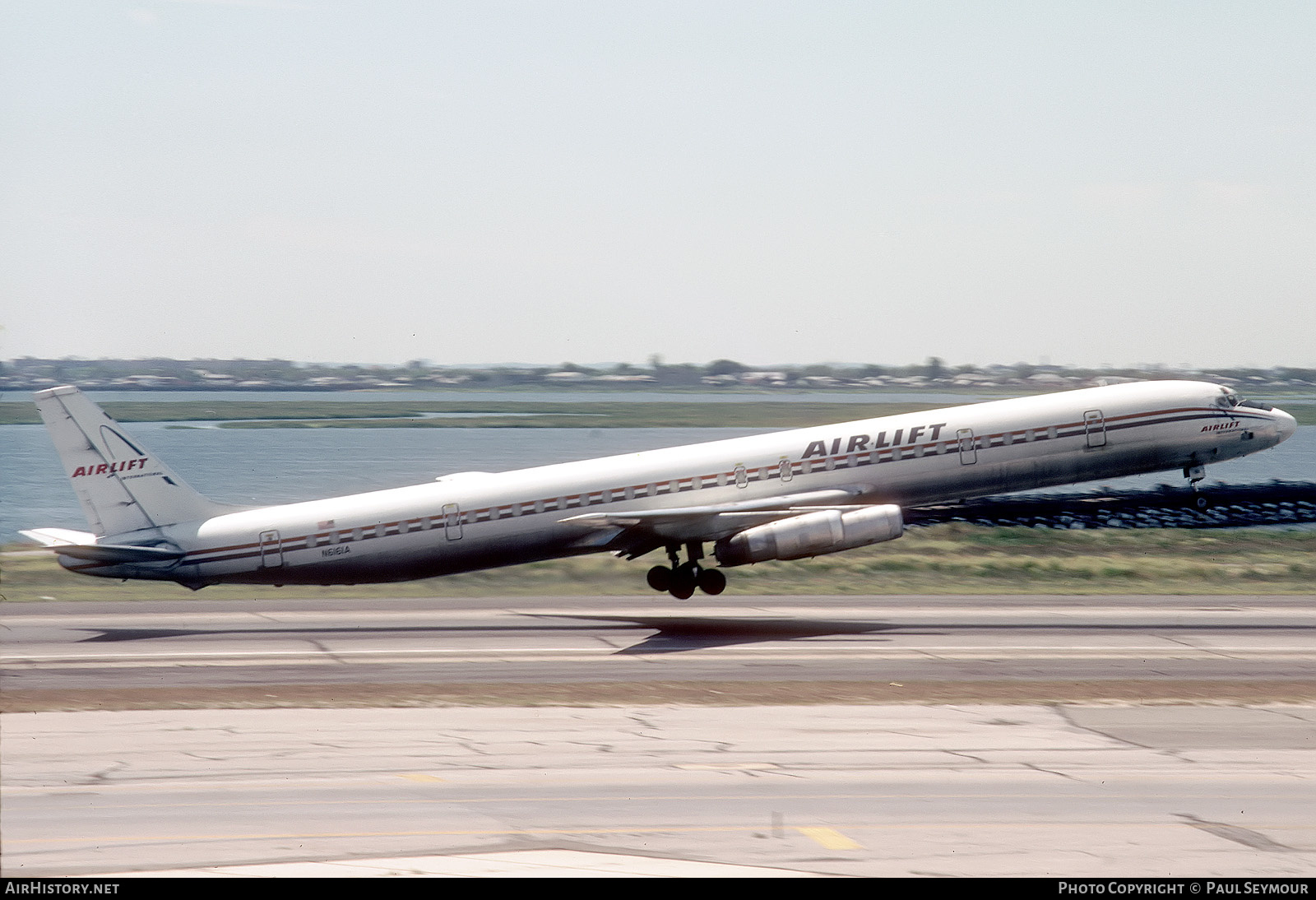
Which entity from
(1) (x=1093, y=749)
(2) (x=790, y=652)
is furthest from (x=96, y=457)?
(1) (x=1093, y=749)

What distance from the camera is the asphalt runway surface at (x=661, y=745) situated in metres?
16.2

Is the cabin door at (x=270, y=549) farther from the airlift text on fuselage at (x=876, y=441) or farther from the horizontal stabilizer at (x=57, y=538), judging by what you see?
the airlift text on fuselage at (x=876, y=441)

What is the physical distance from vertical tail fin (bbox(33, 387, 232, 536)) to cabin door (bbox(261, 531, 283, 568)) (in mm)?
1826

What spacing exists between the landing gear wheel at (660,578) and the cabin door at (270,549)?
1141cm

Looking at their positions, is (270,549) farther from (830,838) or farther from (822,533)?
(830,838)

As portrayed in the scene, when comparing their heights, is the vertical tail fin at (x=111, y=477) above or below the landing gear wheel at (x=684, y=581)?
above

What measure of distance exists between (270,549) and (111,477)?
5.03 metres

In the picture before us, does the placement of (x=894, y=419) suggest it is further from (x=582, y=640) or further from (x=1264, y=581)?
(x=1264, y=581)

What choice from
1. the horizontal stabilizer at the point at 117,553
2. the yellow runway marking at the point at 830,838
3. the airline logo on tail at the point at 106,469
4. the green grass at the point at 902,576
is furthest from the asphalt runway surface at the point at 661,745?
the green grass at the point at 902,576

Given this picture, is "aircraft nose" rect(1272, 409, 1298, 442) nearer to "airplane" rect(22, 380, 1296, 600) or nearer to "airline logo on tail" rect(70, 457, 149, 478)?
"airplane" rect(22, 380, 1296, 600)

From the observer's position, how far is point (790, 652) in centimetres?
3406

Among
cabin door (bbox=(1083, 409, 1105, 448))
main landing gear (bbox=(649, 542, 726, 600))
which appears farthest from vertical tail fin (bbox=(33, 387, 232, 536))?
cabin door (bbox=(1083, 409, 1105, 448))

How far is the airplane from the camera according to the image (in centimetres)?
3909

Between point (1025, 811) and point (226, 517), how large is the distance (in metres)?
28.1
